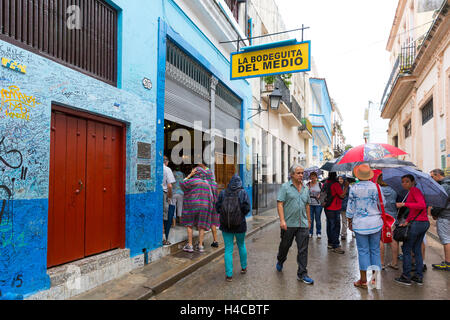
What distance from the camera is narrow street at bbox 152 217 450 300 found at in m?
4.30

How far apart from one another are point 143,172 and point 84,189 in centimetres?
121

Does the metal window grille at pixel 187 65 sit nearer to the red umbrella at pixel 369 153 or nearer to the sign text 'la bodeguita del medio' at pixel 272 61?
the sign text 'la bodeguita del medio' at pixel 272 61

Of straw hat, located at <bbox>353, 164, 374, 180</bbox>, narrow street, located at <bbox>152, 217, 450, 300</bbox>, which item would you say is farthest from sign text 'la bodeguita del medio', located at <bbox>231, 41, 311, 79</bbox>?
narrow street, located at <bbox>152, 217, 450, 300</bbox>

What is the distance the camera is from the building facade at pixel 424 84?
9758 mm

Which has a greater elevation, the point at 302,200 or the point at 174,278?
the point at 302,200

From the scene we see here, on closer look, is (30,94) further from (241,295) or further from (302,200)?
(302,200)

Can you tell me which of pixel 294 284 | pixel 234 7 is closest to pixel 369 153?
pixel 294 284

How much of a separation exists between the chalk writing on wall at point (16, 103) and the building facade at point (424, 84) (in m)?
10.2

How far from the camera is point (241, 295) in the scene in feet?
14.2

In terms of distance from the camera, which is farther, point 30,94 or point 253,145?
point 253,145

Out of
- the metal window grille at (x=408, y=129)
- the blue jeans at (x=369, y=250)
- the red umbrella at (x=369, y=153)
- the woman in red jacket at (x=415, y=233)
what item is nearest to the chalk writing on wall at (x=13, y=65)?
the blue jeans at (x=369, y=250)

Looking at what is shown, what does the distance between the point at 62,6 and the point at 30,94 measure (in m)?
1.47
